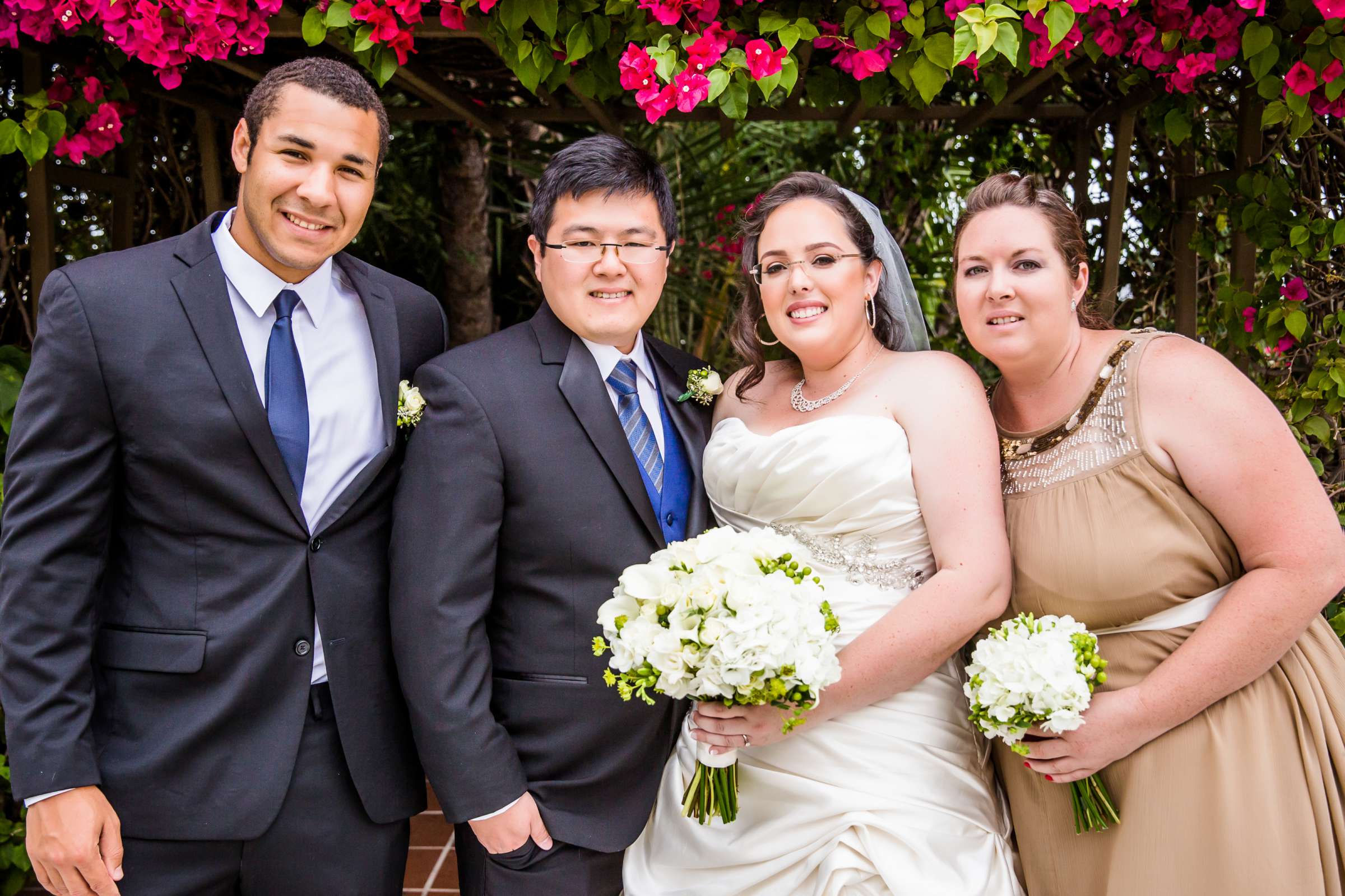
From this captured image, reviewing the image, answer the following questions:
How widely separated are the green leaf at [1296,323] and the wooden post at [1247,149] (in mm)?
253

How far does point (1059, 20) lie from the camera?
236 centimetres

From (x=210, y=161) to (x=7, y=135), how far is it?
118 centimetres

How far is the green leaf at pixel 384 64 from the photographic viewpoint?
2.65 metres

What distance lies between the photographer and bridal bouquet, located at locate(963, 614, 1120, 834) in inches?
76.6

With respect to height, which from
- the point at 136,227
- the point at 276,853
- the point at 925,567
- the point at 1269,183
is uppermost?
the point at 1269,183

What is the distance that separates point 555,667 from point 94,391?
3.57 feet

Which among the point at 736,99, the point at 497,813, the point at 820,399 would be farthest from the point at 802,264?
the point at 497,813

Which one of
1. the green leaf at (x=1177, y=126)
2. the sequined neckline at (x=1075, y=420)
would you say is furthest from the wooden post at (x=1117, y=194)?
the sequined neckline at (x=1075, y=420)

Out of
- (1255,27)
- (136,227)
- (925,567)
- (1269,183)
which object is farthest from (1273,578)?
(136,227)

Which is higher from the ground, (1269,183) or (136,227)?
(1269,183)

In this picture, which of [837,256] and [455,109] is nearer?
[837,256]

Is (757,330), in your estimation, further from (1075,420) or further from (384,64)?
(384,64)

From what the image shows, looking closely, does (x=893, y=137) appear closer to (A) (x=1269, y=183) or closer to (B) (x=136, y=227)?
(A) (x=1269, y=183)

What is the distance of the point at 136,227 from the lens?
4078 mm
